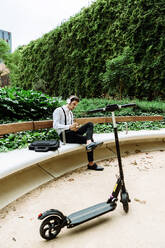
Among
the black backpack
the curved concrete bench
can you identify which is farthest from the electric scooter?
the black backpack

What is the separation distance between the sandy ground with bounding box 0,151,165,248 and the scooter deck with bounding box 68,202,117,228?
99mm

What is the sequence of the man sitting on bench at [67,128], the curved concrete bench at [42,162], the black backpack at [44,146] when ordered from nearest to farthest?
the curved concrete bench at [42,162], the black backpack at [44,146], the man sitting on bench at [67,128]

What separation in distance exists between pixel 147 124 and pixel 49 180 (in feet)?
10.4

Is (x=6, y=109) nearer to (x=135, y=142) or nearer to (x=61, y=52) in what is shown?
(x=135, y=142)

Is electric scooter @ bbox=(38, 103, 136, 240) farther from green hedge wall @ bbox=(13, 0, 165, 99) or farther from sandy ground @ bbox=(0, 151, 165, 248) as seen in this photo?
green hedge wall @ bbox=(13, 0, 165, 99)

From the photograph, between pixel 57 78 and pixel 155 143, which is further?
pixel 57 78

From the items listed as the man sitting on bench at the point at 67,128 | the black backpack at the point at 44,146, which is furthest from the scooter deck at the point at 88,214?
the man sitting on bench at the point at 67,128

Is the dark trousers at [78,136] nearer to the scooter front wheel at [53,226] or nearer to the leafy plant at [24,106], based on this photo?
the leafy plant at [24,106]

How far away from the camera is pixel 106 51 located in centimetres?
876

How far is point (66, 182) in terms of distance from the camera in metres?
2.64

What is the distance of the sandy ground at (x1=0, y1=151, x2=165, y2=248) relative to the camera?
1.55m

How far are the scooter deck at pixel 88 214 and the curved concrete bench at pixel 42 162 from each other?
790mm

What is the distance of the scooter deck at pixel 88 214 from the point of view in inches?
64.8

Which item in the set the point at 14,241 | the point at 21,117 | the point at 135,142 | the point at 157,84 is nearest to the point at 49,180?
the point at 14,241
